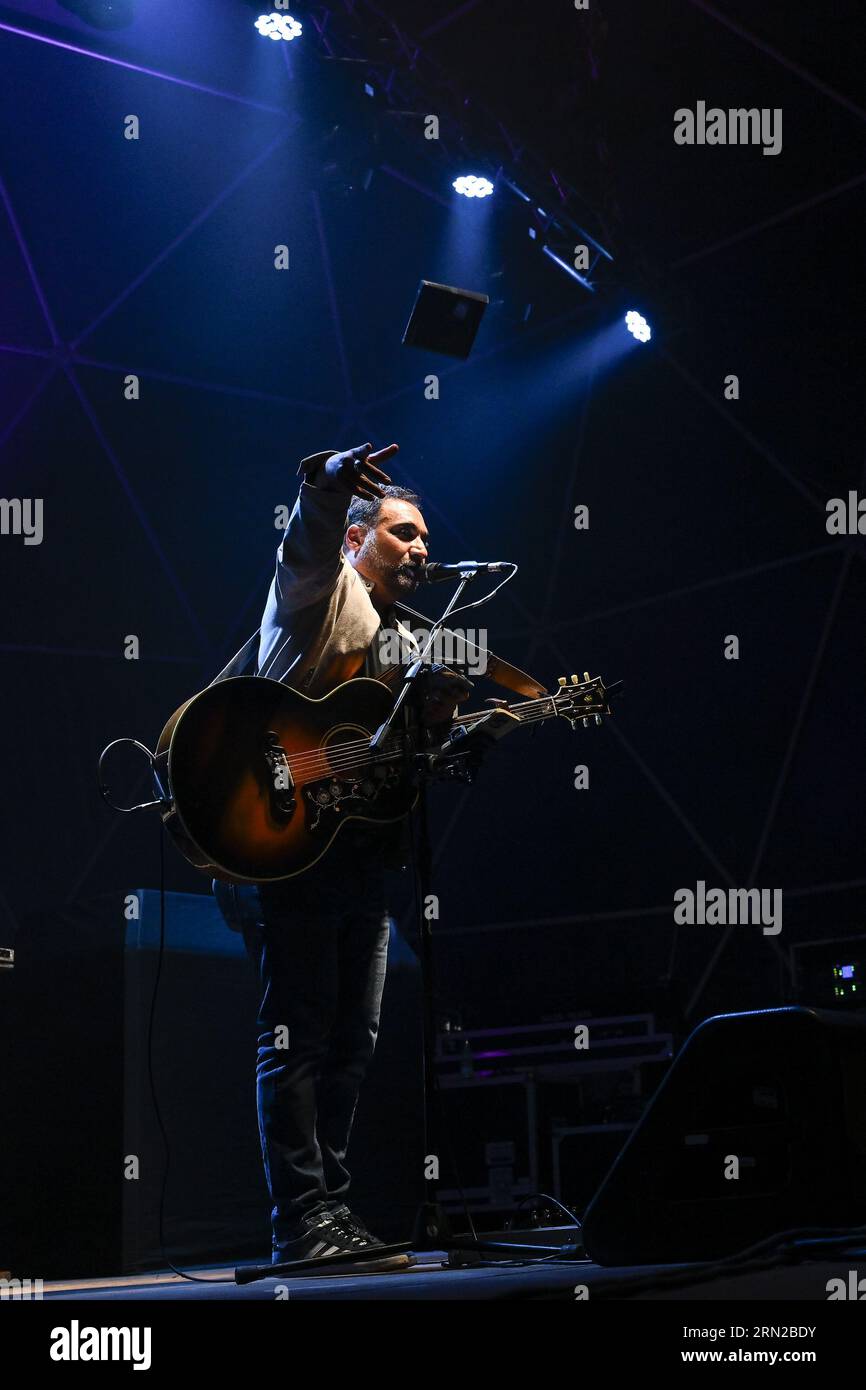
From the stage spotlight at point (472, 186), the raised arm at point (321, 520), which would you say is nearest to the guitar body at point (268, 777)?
the raised arm at point (321, 520)

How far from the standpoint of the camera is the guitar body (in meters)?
3.34

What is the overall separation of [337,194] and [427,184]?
2.76 ft

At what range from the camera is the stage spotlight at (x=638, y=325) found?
27.5 feet

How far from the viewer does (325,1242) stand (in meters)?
3.20

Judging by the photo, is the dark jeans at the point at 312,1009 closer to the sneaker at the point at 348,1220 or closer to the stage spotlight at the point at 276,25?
the sneaker at the point at 348,1220

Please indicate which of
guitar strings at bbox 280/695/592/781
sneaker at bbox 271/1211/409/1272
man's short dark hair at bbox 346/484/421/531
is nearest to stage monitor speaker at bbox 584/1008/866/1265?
sneaker at bbox 271/1211/409/1272

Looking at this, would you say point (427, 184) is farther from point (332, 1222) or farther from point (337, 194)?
point (332, 1222)

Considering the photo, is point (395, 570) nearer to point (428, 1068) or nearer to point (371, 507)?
point (371, 507)

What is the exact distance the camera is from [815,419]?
832 cm

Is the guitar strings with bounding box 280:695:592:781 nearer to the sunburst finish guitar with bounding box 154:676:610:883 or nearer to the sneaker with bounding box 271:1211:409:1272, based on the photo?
the sunburst finish guitar with bounding box 154:676:610:883

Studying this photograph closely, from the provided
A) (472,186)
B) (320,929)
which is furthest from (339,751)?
(472,186)

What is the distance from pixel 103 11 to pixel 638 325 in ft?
11.8

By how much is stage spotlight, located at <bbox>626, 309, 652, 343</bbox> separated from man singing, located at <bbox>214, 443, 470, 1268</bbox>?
518 centimetres
